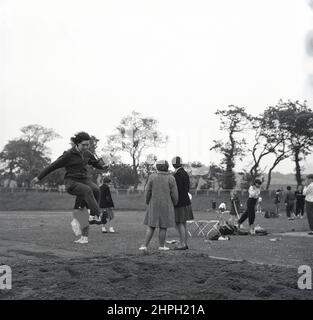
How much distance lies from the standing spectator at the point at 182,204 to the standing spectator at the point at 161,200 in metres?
0.62

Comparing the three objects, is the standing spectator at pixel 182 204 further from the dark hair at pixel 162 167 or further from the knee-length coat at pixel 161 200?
the dark hair at pixel 162 167

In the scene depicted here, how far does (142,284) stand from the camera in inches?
260

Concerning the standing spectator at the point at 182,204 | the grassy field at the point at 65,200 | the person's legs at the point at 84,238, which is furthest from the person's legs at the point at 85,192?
the grassy field at the point at 65,200

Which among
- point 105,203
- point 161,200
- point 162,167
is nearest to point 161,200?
point 161,200

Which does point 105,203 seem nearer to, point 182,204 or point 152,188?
point 182,204

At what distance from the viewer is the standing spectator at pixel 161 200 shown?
37.0 ft

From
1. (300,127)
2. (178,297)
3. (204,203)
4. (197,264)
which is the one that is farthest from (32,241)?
(300,127)

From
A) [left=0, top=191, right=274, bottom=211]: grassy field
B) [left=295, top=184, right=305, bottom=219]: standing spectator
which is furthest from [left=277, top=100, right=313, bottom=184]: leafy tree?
[left=295, top=184, right=305, bottom=219]: standing spectator

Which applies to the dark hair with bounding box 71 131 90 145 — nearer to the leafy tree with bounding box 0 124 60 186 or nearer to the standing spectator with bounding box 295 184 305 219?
the standing spectator with bounding box 295 184 305 219

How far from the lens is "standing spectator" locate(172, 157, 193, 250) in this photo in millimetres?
12078

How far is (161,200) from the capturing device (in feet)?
37.2

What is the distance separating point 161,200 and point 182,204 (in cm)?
102

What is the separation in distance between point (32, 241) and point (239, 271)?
7060 mm
